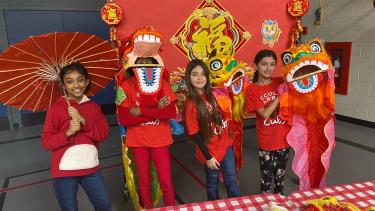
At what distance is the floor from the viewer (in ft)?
8.48

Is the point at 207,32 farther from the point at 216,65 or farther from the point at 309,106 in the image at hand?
the point at 309,106

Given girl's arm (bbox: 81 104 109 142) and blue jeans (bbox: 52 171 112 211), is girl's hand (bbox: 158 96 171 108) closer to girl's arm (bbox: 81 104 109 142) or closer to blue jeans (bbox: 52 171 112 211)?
girl's arm (bbox: 81 104 109 142)

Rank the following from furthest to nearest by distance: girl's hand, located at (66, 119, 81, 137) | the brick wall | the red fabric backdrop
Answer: the brick wall, the red fabric backdrop, girl's hand, located at (66, 119, 81, 137)

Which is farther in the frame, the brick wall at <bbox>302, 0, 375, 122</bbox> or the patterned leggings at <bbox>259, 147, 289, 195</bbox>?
the brick wall at <bbox>302, 0, 375, 122</bbox>

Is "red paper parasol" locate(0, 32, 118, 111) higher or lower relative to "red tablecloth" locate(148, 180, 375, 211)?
higher

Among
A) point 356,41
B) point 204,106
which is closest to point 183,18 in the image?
point 204,106

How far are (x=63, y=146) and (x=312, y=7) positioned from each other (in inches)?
201

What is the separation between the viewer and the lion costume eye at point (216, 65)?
6.53 feet

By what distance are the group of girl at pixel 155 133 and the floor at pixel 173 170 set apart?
61cm

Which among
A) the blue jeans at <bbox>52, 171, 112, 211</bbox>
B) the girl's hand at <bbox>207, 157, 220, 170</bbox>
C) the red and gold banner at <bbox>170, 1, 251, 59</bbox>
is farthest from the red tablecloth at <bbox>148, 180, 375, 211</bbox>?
the red and gold banner at <bbox>170, 1, 251, 59</bbox>

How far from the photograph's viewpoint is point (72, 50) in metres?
1.58

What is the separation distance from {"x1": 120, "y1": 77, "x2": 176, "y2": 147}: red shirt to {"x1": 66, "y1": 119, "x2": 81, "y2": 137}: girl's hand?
427mm

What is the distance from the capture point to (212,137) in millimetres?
1903

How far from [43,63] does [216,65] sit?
1.06 metres
